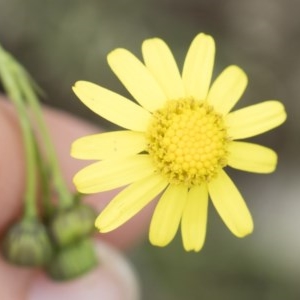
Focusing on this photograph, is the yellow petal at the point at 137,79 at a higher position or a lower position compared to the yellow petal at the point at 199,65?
lower

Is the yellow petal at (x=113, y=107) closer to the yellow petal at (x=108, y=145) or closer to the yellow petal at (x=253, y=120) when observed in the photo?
the yellow petal at (x=108, y=145)

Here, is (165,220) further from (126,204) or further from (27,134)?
(27,134)

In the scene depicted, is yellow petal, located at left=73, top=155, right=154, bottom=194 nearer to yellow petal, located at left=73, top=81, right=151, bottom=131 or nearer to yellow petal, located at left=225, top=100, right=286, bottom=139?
yellow petal, located at left=73, top=81, right=151, bottom=131

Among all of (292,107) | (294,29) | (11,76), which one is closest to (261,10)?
(294,29)

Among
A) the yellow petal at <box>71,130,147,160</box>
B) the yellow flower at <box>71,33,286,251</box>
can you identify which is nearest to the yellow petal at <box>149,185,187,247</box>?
the yellow flower at <box>71,33,286,251</box>

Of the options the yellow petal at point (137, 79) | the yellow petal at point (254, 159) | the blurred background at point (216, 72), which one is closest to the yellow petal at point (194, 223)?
the yellow petal at point (254, 159)

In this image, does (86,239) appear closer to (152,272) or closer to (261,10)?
(152,272)

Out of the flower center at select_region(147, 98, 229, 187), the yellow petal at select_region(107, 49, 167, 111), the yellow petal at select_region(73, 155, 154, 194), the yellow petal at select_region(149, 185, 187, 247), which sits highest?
the yellow petal at select_region(107, 49, 167, 111)

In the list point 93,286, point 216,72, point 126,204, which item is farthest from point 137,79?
point 216,72
